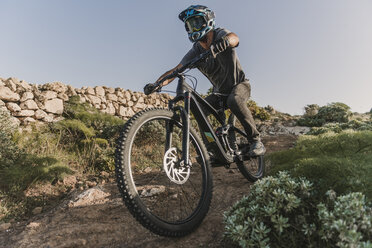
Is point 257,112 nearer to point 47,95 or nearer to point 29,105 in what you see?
point 47,95

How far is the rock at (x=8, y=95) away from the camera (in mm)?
7281

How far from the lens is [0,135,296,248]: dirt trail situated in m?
2.25

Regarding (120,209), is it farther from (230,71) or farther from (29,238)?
(230,71)

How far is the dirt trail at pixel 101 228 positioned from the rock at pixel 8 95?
5677 mm

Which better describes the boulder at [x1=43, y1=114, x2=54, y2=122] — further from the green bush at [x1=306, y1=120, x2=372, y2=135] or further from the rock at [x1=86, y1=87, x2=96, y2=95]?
the green bush at [x1=306, y1=120, x2=372, y2=135]

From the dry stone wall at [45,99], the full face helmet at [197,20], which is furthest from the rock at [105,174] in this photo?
the full face helmet at [197,20]

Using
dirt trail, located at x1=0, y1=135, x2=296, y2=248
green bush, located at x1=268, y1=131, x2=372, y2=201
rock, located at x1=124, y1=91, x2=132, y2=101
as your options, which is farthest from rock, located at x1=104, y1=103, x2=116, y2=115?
green bush, located at x1=268, y1=131, x2=372, y2=201

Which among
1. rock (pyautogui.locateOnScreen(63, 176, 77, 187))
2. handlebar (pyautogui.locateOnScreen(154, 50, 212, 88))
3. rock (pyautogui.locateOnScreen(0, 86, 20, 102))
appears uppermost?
rock (pyautogui.locateOnScreen(0, 86, 20, 102))

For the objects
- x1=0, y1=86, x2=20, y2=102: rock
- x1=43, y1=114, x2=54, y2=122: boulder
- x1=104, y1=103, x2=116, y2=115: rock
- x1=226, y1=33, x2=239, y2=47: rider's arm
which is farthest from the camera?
x1=104, y1=103, x2=116, y2=115: rock

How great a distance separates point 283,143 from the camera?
771 centimetres

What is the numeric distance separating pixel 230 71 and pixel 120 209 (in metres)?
2.43

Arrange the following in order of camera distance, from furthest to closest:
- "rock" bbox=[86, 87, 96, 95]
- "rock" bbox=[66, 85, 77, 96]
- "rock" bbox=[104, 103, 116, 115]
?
"rock" bbox=[104, 103, 116, 115], "rock" bbox=[86, 87, 96, 95], "rock" bbox=[66, 85, 77, 96]

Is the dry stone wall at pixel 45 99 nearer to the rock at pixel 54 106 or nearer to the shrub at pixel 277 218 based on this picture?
the rock at pixel 54 106

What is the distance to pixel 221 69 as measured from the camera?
3508 mm
